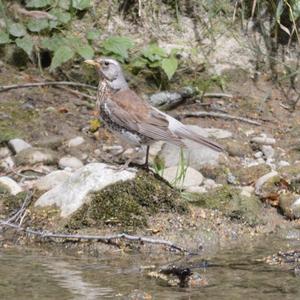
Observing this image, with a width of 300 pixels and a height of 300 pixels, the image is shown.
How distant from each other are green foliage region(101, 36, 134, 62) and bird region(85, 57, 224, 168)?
2111 millimetres

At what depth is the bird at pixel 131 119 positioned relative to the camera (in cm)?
759

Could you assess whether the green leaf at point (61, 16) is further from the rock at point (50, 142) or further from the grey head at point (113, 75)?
the grey head at point (113, 75)

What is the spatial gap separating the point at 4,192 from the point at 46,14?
9.84ft

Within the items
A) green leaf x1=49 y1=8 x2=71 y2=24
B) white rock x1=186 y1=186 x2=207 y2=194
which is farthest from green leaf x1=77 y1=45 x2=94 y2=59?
white rock x1=186 y1=186 x2=207 y2=194

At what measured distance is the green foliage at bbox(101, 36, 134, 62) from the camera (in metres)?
10.1

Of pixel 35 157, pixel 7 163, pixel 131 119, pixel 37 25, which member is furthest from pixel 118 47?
pixel 131 119

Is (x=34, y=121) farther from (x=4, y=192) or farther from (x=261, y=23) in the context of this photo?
(x=261, y=23)

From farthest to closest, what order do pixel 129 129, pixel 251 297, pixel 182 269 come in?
pixel 129 129 → pixel 182 269 → pixel 251 297

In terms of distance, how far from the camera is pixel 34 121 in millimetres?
9648

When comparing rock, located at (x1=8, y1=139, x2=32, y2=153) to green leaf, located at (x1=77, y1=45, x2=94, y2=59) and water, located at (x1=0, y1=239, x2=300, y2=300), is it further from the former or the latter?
water, located at (x1=0, y1=239, x2=300, y2=300)

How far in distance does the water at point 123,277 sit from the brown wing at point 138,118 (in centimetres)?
121

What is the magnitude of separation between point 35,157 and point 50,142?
0.43 meters

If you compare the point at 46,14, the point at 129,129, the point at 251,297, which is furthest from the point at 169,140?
the point at 46,14

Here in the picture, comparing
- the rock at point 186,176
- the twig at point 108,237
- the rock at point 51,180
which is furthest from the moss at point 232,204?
the rock at point 51,180
